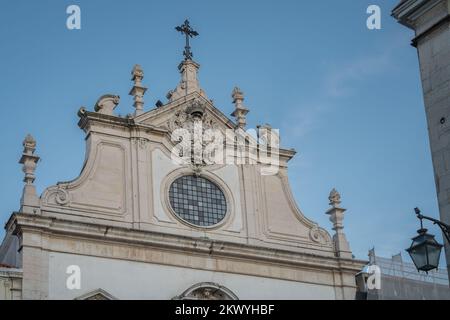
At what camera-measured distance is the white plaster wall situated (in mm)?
24688

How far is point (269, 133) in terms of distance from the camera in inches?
1182

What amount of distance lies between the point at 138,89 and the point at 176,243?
478cm

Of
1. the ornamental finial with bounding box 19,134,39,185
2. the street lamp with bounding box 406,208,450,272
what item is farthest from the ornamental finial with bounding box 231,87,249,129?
the street lamp with bounding box 406,208,450,272

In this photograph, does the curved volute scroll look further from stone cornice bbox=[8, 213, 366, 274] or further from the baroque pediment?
the baroque pediment

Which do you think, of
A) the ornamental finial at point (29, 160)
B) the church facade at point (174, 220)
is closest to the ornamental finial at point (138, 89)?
the church facade at point (174, 220)

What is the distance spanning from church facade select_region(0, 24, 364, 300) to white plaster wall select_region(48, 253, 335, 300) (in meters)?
0.03
